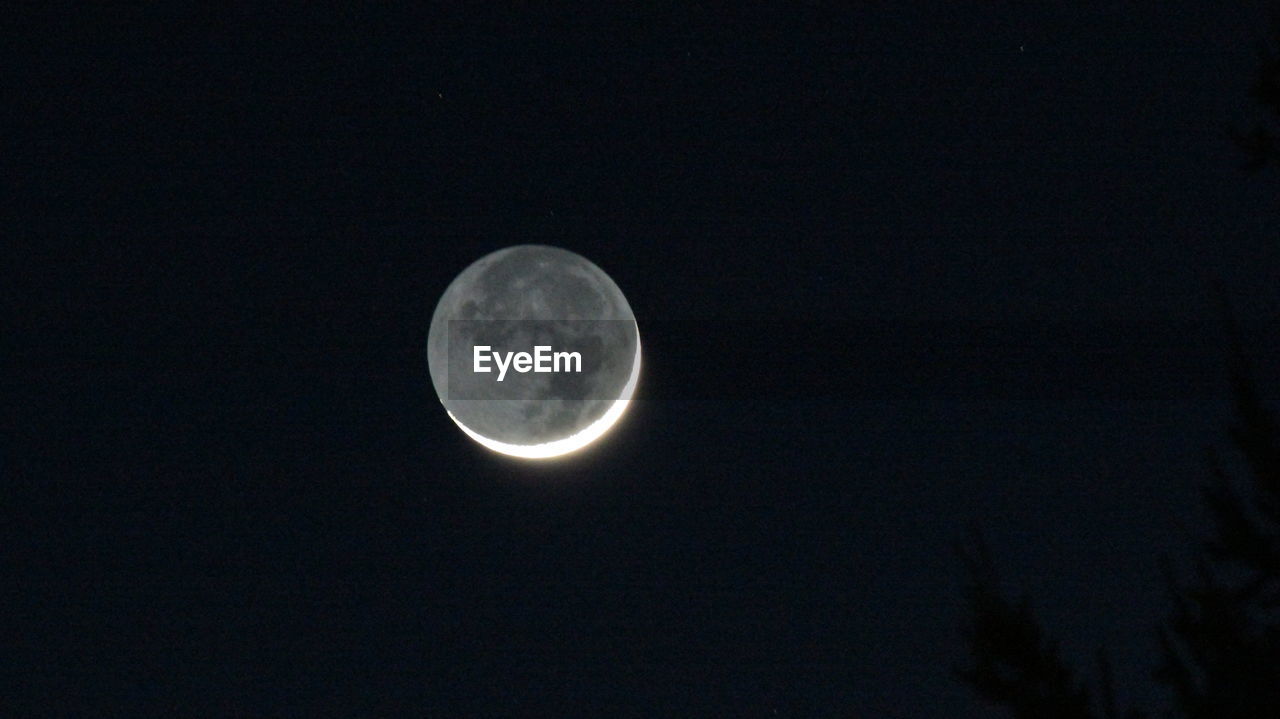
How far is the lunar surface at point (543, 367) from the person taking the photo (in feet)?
80.7

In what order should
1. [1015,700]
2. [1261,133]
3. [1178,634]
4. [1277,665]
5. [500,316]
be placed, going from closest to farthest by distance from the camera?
[1261,133] → [1277,665] → [1178,634] → [1015,700] → [500,316]

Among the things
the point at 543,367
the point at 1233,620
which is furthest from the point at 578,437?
the point at 1233,620

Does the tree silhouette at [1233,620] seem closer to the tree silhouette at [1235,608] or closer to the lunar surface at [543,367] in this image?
the tree silhouette at [1235,608]

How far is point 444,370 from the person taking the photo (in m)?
26.1

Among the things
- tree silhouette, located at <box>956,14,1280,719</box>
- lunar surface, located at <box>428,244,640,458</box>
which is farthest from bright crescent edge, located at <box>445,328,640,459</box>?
tree silhouette, located at <box>956,14,1280,719</box>

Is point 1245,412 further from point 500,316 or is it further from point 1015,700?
point 500,316

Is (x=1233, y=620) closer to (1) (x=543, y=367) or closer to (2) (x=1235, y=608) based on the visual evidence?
(2) (x=1235, y=608)

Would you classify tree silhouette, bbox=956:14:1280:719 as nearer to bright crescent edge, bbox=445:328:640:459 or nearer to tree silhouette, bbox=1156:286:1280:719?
tree silhouette, bbox=1156:286:1280:719

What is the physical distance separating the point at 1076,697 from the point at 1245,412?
6.80 feet

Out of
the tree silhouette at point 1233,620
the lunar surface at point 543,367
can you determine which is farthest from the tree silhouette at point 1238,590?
the lunar surface at point 543,367

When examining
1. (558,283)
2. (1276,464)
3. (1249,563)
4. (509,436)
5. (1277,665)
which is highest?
(558,283)

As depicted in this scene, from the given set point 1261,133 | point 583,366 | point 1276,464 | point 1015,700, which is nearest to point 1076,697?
point 1015,700

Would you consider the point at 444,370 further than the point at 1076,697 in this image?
Yes

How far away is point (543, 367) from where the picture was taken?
968 inches
